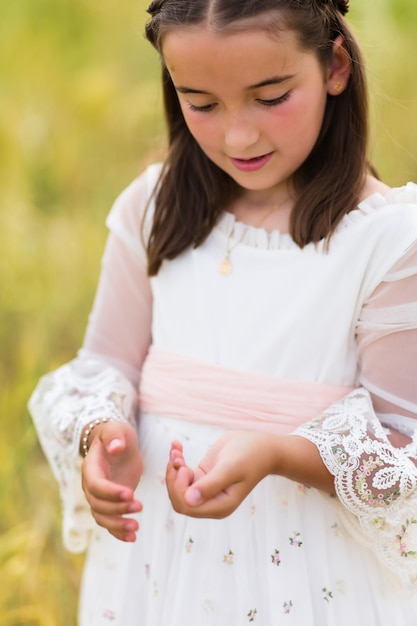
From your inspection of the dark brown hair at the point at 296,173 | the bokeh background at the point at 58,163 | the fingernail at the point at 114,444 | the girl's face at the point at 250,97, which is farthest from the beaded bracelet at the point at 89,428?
the bokeh background at the point at 58,163

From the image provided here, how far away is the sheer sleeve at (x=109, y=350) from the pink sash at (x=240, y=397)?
0.13 meters

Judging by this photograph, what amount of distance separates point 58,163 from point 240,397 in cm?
185

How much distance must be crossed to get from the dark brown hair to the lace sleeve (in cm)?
15

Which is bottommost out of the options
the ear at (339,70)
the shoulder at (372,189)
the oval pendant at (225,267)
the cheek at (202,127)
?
the oval pendant at (225,267)

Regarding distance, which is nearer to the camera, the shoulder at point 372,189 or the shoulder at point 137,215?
the shoulder at point 372,189

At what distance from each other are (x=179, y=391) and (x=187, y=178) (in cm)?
37

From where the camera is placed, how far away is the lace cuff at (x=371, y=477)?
49.3 inches

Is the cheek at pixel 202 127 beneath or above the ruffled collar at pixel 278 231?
above

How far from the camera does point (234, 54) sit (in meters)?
1.19

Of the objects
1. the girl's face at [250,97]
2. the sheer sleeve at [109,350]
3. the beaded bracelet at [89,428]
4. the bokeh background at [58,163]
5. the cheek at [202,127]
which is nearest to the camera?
the girl's face at [250,97]

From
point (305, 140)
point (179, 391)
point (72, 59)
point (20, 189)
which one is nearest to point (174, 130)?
point (305, 140)

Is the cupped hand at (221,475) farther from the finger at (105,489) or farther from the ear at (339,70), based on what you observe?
the ear at (339,70)

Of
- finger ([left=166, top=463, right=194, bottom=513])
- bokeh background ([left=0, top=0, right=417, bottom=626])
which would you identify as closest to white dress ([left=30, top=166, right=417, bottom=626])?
finger ([left=166, top=463, right=194, bottom=513])

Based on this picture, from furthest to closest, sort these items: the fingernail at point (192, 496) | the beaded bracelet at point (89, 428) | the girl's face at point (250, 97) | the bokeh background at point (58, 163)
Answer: the bokeh background at point (58, 163) → the beaded bracelet at point (89, 428) → the girl's face at point (250, 97) → the fingernail at point (192, 496)
